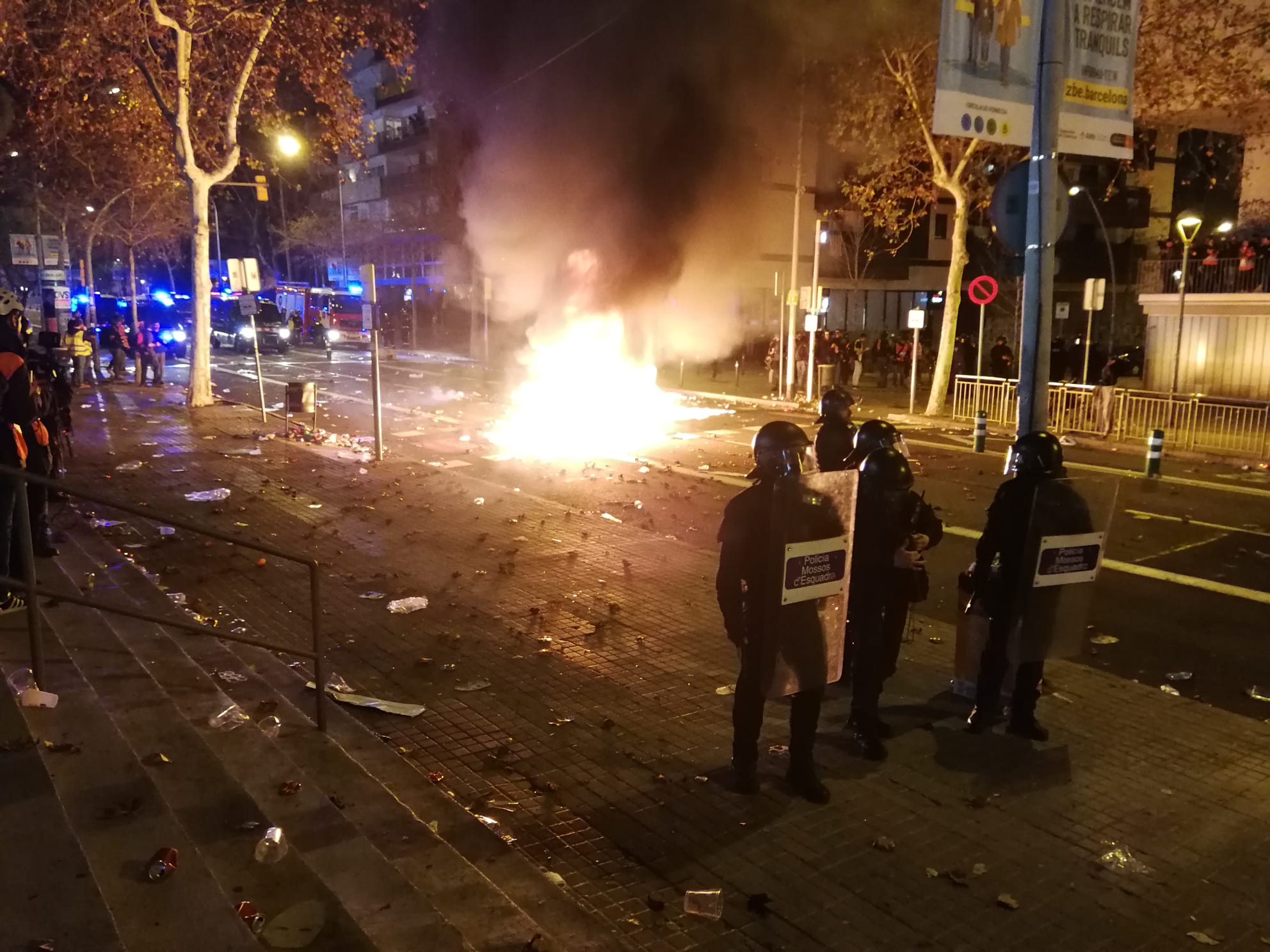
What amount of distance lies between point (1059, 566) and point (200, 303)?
17.9 m

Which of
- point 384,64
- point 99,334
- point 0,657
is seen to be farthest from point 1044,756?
point 384,64

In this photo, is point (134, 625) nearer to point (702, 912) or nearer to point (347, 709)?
point (347, 709)

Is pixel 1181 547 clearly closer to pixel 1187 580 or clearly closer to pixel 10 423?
pixel 1187 580

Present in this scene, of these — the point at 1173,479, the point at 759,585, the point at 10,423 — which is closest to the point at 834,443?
the point at 759,585

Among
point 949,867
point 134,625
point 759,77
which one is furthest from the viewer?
point 759,77

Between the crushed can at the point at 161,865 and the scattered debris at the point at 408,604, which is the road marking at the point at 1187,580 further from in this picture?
the crushed can at the point at 161,865

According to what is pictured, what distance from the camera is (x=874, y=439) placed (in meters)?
4.58

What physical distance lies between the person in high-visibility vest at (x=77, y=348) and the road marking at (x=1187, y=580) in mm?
19507

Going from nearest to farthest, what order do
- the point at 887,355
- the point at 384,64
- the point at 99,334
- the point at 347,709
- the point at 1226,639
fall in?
1. the point at 347,709
2. the point at 1226,639
3. the point at 99,334
4. the point at 887,355
5. the point at 384,64

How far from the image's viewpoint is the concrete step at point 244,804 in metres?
3.00

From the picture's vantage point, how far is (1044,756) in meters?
4.43

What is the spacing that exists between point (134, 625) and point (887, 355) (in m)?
23.1

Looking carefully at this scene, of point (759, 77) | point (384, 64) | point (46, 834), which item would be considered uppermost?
point (384, 64)

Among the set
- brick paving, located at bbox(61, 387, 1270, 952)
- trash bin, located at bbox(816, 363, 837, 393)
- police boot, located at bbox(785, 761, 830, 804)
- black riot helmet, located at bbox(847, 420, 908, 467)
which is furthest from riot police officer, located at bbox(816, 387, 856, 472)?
trash bin, located at bbox(816, 363, 837, 393)
